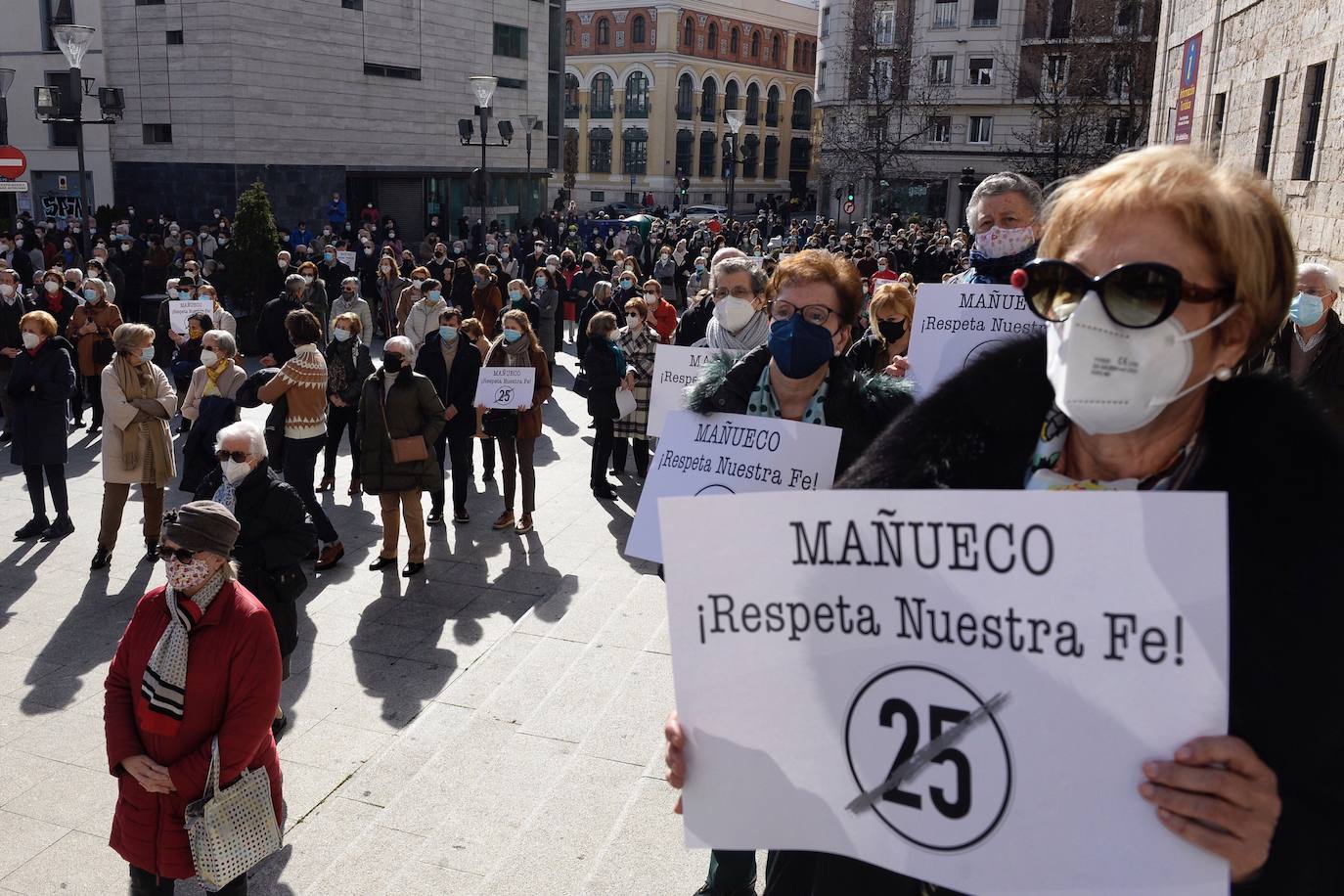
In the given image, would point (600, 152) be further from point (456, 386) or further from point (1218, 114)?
point (456, 386)

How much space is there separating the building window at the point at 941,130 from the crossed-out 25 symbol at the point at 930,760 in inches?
2291

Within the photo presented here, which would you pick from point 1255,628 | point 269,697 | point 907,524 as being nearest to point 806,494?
point 907,524

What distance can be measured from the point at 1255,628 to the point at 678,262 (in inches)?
901

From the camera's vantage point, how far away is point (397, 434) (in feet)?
26.9

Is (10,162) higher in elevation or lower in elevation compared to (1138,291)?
higher

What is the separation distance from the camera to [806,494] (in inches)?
71.2

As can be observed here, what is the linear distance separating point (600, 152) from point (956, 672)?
7918 cm

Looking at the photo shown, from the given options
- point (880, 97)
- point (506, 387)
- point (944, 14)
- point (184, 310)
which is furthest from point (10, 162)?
point (944, 14)

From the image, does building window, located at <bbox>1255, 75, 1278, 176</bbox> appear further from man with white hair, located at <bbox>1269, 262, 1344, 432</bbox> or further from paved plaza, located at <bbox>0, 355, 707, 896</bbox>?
paved plaza, located at <bbox>0, 355, 707, 896</bbox>

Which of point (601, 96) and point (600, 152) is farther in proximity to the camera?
point (600, 152)

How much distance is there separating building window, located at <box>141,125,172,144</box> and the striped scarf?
118ft

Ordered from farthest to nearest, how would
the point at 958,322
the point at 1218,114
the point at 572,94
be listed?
1. the point at 572,94
2. the point at 1218,114
3. the point at 958,322

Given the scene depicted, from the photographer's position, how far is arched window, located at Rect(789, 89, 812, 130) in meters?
86.2

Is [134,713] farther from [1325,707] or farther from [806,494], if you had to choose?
[1325,707]
